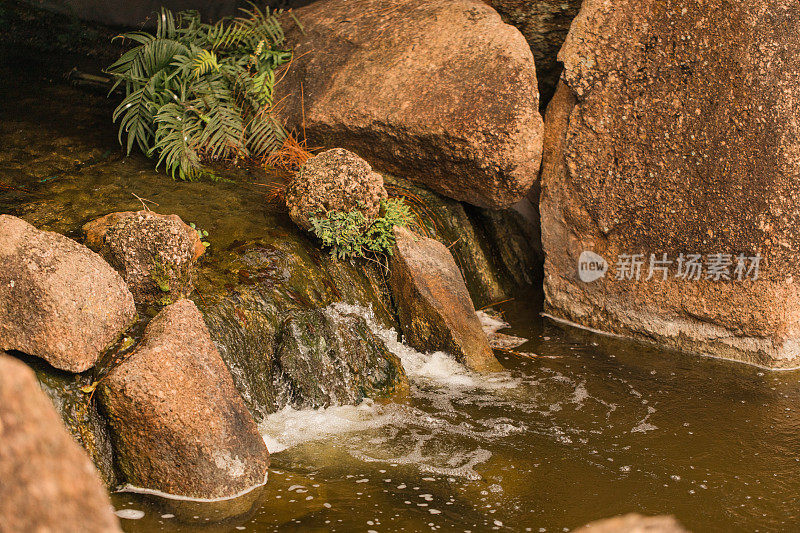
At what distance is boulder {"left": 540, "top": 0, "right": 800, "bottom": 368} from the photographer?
19.3 feet

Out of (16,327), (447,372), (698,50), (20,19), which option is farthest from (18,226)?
(20,19)

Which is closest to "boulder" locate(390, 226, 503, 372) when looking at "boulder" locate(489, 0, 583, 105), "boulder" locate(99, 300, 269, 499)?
Result: "boulder" locate(99, 300, 269, 499)

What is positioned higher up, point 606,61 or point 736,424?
point 606,61

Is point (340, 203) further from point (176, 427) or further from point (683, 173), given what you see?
point (683, 173)

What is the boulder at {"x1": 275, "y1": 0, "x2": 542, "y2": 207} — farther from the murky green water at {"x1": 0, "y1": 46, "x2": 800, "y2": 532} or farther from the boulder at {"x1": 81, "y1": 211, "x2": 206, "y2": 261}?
the boulder at {"x1": 81, "y1": 211, "x2": 206, "y2": 261}

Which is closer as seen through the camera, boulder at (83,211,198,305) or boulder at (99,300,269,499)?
boulder at (99,300,269,499)

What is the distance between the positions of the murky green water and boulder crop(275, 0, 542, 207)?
1.28 meters

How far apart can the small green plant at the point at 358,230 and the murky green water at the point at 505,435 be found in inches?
14.0

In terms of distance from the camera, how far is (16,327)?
3785mm

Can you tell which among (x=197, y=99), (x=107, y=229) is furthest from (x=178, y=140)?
(x=107, y=229)

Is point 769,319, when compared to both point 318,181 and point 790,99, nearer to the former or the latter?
point 790,99

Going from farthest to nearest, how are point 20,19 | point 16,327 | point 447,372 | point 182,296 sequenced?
point 20,19 < point 447,372 < point 182,296 < point 16,327

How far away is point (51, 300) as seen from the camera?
3.84m

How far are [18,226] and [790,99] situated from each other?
5576 millimetres
